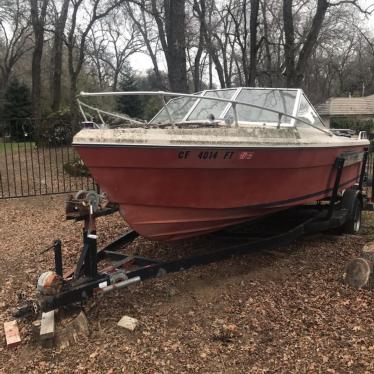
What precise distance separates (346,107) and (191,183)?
35.9 m

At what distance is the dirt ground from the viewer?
3.56 metres

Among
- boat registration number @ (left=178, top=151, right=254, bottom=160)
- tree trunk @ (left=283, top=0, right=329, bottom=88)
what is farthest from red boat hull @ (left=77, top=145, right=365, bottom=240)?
tree trunk @ (left=283, top=0, right=329, bottom=88)

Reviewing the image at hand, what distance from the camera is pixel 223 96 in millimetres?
6164

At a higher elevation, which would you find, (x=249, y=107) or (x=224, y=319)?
(x=249, y=107)

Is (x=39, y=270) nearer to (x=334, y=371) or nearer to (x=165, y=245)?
(x=165, y=245)

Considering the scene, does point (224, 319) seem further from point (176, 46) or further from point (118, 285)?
point (176, 46)

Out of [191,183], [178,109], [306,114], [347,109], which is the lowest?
[191,183]

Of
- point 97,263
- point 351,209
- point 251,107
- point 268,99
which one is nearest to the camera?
point 97,263

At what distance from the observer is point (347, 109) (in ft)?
121

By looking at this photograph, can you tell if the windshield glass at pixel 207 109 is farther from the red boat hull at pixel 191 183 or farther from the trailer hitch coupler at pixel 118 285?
the trailer hitch coupler at pixel 118 285

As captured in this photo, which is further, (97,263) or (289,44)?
(289,44)

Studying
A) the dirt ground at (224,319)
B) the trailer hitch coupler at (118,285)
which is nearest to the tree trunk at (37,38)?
the dirt ground at (224,319)

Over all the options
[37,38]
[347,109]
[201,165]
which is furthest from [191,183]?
[347,109]

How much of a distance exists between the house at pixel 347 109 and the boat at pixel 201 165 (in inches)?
1224
